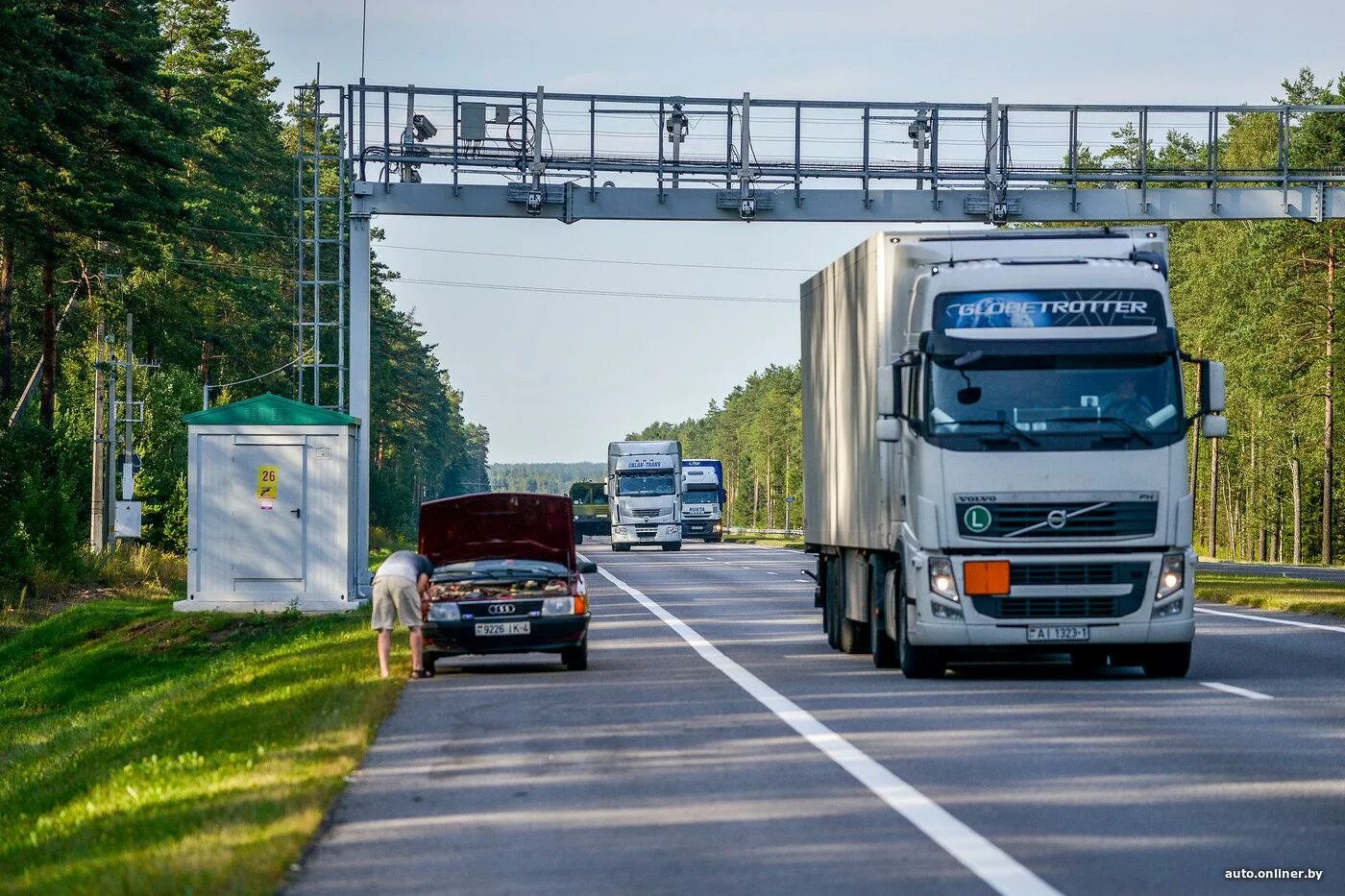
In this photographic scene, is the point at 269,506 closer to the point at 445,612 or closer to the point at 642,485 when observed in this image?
the point at 445,612

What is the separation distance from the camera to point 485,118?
37.5 metres

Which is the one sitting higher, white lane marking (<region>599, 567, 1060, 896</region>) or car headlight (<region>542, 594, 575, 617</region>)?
car headlight (<region>542, 594, 575, 617</region>)

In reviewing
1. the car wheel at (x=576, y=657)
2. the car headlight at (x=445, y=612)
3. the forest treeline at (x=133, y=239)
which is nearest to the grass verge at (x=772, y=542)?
the forest treeline at (x=133, y=239)

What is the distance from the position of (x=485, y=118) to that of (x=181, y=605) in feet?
37.1

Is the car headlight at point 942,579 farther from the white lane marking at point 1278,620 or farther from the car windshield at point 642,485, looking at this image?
the car windshield at point 642,485

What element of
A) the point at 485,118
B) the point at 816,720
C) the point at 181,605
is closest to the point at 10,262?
the point at 485,118

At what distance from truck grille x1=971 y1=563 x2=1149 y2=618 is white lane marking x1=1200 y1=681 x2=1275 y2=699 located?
0.93 m

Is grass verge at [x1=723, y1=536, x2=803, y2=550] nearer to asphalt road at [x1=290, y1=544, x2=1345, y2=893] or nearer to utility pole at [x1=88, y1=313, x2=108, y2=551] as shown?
utility pole at [x1=88, y1=313, x2=108, y2=551]

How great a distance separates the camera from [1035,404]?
16875 mm

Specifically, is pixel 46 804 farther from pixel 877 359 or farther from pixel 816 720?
pixel 877 359

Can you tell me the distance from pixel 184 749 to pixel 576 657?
251 inches

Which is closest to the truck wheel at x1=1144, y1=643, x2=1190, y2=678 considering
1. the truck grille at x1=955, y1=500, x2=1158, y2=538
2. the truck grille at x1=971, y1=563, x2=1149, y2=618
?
the truck grille at x1=971, y1=563, x2=1149, y2=618

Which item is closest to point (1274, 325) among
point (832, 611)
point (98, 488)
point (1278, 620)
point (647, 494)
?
point (647, 494)

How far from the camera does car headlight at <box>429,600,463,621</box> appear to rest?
19031 mm
